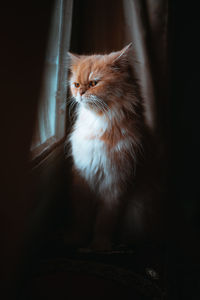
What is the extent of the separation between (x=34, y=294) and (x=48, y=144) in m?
0.60

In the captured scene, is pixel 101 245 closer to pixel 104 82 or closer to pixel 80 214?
pixel 80 214

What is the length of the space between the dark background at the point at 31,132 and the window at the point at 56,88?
1.05 ft

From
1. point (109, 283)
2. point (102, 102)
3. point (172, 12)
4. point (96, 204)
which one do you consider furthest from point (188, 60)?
point (109, 283)

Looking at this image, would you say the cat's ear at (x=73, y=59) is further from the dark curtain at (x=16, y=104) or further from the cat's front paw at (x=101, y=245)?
the cat's front paw at (x=101, y=245)

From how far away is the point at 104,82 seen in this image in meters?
0.99

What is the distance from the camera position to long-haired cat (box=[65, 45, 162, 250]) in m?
1.01

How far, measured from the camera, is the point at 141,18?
3.59ft

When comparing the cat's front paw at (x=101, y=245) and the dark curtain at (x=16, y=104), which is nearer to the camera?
the dark curtain at (x=16, y=104)

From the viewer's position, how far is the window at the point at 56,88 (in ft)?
3.34

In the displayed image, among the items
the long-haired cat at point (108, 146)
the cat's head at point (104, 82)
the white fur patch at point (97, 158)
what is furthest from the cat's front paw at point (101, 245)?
the cat's head at point (104, 82)

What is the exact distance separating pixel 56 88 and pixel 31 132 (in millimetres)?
455

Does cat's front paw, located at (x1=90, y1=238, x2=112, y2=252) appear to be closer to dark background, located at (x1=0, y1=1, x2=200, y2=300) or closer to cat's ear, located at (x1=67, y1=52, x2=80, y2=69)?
dark background, located at (x1=0, y1=1, x2=200, y2=300)

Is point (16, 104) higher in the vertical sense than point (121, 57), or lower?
lower

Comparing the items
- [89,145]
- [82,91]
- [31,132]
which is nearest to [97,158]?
[89,145]
